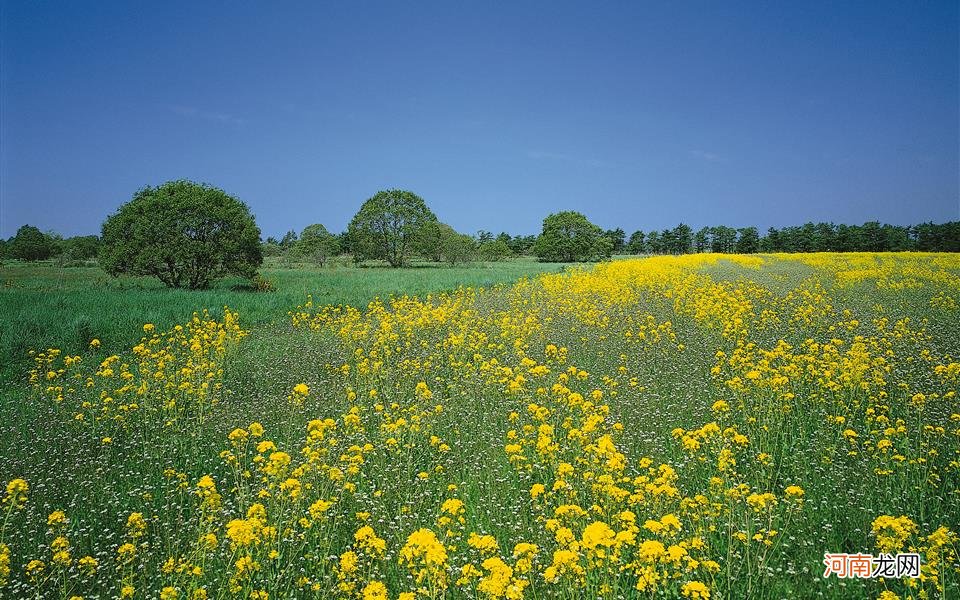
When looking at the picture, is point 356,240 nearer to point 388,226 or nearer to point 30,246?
point 388,226

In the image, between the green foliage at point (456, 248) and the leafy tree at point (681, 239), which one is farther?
the leafy tree at point (681, 239)

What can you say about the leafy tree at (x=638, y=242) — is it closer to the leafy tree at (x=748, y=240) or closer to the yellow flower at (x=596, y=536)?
the leafy tree at (x=748, y=240)

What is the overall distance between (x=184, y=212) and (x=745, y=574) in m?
27.8

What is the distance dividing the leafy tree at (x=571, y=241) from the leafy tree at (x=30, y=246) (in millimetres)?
66886

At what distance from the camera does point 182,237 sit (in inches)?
952

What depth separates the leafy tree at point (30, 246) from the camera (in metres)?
57.1

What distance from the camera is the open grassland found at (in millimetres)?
3332

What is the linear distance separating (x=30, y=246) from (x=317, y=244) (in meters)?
32.6

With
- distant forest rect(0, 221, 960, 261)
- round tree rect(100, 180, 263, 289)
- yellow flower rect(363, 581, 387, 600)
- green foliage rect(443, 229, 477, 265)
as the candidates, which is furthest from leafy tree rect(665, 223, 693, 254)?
yellow flower rect(363, 581, 387, 600)

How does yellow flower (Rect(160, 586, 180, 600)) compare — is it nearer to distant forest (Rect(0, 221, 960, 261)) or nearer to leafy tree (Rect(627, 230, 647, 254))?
distant forest (Rect(0, 221, 960, 261))

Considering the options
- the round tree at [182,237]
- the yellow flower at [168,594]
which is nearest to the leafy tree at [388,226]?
the round tree at [182,237]

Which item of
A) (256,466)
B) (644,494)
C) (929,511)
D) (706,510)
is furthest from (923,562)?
(256,466)

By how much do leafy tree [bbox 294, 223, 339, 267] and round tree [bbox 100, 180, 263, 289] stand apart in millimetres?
31098

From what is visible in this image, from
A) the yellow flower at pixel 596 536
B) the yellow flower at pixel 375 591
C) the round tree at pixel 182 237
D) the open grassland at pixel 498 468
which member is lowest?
the open grassland at pixel 498 468
